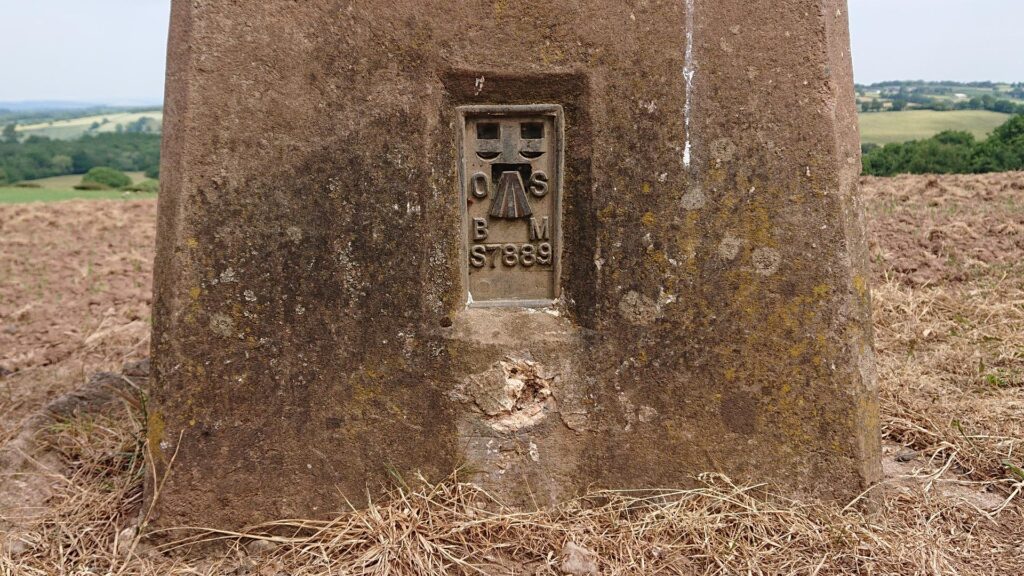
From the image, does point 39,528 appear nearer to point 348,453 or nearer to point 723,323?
point 348,453

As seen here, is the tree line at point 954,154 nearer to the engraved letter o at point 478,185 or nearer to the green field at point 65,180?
the engraved letter o at point 478,185

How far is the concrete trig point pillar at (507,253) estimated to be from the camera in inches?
80.4

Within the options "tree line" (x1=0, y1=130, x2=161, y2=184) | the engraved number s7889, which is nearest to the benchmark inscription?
the engraved number s7889

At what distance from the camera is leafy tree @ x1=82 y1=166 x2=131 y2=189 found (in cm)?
1831

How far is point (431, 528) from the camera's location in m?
2.13

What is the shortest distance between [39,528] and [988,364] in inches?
151

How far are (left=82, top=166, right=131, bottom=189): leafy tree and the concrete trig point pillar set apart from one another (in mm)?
18039

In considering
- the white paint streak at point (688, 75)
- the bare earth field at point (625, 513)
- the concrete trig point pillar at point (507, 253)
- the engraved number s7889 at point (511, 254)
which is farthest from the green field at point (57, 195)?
the white paint streak at point (688, 75)

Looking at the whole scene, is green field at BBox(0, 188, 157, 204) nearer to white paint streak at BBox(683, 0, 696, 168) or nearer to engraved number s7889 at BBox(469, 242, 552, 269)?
engraved number s7889 at BBox(469, 242, 552, 269)

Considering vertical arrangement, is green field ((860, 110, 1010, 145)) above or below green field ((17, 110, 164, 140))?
below

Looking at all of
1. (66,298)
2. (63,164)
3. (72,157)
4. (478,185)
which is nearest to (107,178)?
(63,164)

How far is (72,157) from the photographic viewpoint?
2444cm

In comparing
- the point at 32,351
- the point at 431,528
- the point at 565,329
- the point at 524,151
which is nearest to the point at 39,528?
the point at 431,528

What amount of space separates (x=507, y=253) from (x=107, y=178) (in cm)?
1986
